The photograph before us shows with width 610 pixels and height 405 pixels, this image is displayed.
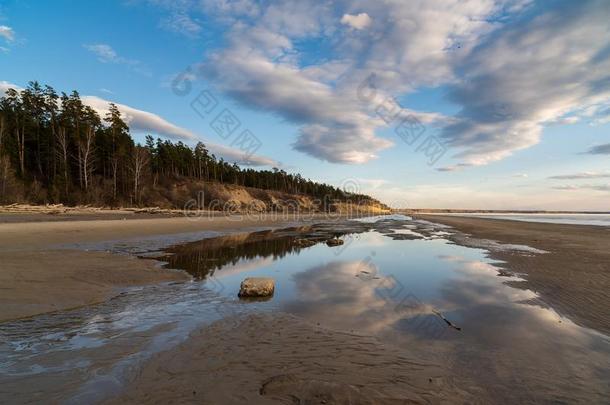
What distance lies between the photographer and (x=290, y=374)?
463 centimetres

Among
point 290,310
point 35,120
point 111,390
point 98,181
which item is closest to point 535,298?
point 290,310

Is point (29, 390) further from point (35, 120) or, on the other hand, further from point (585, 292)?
point (35, 120)

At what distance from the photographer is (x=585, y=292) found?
31.6 ft

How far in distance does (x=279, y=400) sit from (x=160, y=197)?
71691 millimetres

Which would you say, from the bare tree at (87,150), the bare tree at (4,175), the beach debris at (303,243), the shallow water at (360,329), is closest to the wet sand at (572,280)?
the shallow water at (360,329)

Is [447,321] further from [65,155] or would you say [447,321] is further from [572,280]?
[65,155]

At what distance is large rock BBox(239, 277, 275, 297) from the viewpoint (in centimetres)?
931

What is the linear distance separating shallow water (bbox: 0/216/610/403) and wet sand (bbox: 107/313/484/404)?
42 centimetres

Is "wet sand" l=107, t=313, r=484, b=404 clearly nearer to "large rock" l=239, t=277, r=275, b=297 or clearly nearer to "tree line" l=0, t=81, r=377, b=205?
"large rock" l=239, t=277, r=275, b=297

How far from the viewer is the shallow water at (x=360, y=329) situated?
4.48 m

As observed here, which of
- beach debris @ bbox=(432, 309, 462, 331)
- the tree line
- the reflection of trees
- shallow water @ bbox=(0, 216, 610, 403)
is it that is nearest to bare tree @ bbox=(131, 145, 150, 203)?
the tree line

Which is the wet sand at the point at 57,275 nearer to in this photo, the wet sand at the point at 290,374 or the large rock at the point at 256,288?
the large rock at the point at 256,288

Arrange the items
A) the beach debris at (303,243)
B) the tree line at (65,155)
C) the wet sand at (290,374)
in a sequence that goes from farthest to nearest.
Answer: the tree line at (65,155)
the beach debris at (303,243)
the wet sand at (290,374)

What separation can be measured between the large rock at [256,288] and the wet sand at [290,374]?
2.88 metres
